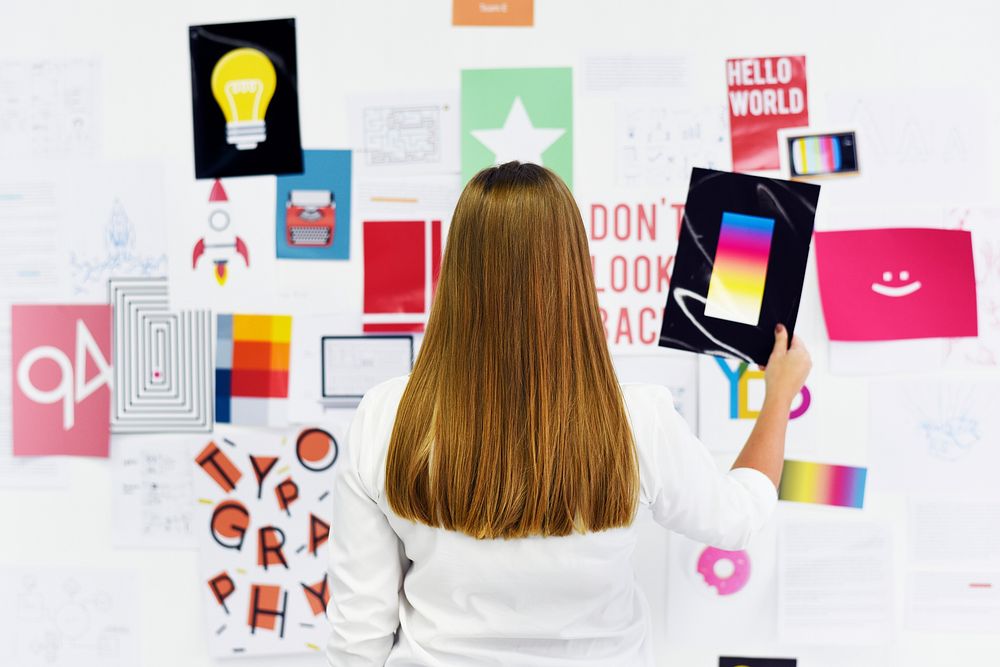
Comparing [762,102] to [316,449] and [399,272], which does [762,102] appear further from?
[316,449]

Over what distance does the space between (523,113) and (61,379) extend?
2.57 ft

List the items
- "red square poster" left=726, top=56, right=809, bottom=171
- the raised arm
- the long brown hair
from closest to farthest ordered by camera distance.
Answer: the long brown hair
the raised arm
"red square poster" left=726, top=56, right=809, bottom=171

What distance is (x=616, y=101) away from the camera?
1040mm

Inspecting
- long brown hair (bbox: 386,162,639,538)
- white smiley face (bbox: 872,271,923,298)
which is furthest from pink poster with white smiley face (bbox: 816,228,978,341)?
long brown hair (bbox: 386,162,639,538)

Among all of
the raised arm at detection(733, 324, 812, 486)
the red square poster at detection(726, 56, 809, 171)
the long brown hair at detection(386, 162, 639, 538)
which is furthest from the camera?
the red square poster at detection(726, 56, 809, 171)

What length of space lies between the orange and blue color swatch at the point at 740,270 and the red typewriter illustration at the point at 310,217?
0.53m

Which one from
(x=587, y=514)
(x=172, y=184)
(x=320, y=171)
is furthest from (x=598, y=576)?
(x=172, y=184)

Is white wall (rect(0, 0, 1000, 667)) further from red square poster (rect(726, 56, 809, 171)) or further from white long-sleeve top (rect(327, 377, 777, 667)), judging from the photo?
white long-sleeve top (rect(327, 377, 777, 667))

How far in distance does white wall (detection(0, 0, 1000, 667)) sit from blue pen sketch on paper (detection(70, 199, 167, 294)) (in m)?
0.10

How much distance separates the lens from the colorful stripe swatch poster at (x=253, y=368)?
108 cm

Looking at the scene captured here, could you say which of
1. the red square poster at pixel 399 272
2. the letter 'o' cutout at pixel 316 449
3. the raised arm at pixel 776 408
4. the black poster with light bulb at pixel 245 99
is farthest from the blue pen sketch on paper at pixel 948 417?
the black poster with light bulb at pixel 245 99

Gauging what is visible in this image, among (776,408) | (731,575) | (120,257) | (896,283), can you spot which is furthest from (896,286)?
(120,257)

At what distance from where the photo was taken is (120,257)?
1.10 meters

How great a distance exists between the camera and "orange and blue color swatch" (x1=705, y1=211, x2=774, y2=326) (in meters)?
0.93
